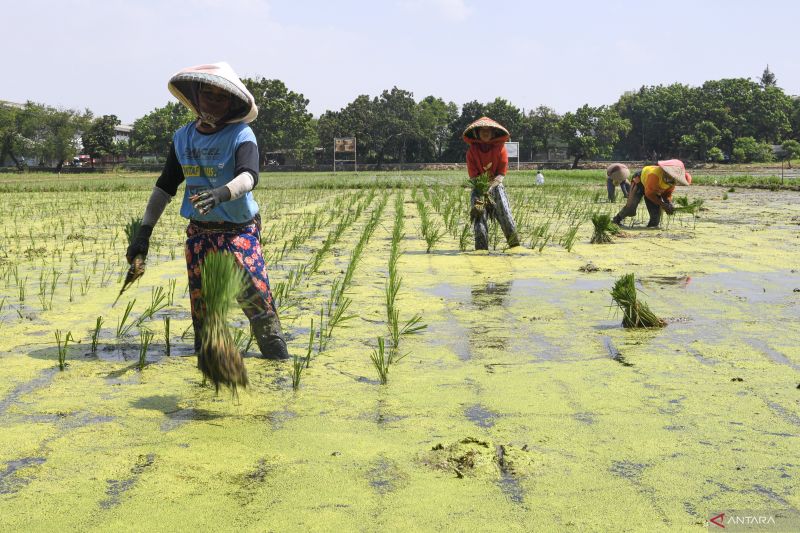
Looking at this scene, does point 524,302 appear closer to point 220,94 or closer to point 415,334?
point 415,334

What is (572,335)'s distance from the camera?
153 inches

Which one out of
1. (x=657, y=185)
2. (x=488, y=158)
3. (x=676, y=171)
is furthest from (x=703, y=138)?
(x=488, y=158)

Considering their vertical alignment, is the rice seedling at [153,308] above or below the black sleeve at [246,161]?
below

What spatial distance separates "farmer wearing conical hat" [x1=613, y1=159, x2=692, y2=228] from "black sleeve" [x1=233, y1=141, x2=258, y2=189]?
6687 mm

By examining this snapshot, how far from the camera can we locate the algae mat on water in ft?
6.46

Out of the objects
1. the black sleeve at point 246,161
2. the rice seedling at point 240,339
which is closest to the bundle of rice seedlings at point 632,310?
the rice seedling at point 240,339

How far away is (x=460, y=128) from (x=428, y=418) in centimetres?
5791

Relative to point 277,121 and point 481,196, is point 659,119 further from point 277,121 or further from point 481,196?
point 481,196

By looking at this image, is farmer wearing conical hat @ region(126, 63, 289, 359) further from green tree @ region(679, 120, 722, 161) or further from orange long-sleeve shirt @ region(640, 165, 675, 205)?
green tree @ region(679, 120, 722, 161)

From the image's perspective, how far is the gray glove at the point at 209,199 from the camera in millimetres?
2760

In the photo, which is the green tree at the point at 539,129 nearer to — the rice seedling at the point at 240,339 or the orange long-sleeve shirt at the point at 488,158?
the orange long-sleeve shirt at the point at 488,158

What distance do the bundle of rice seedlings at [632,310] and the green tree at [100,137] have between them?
60.1 meters

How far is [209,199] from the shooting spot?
2.79m

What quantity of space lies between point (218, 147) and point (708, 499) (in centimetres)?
214
